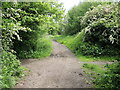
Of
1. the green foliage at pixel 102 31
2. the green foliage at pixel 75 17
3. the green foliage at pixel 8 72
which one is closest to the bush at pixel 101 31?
the green foliage at pixel 102 31

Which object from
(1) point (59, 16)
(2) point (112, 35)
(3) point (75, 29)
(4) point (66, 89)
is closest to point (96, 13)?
(2) point (112, 35)

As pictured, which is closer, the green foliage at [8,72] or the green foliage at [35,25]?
the green foliage at [8,72]

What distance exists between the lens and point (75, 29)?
1678 cm

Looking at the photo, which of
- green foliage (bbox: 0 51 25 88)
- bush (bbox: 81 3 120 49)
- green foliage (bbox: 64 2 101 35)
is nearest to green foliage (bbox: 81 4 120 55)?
bush (bbox: 81 3 120 49)

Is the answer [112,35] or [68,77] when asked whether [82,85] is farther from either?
[112,35]

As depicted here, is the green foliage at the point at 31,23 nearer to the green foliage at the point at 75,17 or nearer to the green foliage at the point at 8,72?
the green foliage at the point at 8,72

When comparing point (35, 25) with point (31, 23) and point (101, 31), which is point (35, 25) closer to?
point (31, 23)

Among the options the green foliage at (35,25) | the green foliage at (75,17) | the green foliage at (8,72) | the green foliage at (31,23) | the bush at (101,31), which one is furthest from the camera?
the green foliage at (75,17)

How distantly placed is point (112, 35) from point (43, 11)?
535 centimetres

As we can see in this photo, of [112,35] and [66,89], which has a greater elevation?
[112,35]

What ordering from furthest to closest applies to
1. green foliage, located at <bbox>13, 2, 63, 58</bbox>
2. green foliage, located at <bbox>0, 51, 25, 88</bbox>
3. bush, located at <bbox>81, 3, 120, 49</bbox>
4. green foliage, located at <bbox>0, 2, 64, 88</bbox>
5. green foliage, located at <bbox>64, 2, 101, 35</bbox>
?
green foliage, located at <bbox>64, 2, 101, 35</bbox>
bush, located at <bbox>81, 3, 120, 49</bbox>
green foliage, located at <bbox>13, 2, 63, 58</bbox>
green foliage, located at <bbox>0, 2, 64, 88</bbox>
green foliage, located at <bbox>0, 51, 25, 88</bbox>

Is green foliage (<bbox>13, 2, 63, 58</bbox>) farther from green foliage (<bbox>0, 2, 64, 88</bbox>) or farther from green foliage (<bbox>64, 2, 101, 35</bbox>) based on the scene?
green foliage (<bbox>64, 2, 101, 35</bbox>)

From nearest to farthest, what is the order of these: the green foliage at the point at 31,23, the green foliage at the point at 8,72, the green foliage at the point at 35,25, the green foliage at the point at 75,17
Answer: the green foliage at the point at 8,72 < the green foliage at the point at 31,23 < the green foliage at the point at 35,25 < the green foliage at the point at 75,17

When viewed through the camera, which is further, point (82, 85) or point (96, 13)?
point (96, 13)
